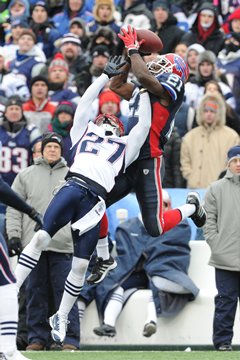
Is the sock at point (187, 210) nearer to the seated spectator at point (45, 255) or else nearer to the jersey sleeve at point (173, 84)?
the jersey sleeve at point (173, 84)

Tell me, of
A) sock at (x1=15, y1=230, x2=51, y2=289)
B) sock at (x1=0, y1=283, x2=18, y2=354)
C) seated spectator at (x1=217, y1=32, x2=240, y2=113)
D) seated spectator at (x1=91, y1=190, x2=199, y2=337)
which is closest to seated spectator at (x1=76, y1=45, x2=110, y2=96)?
seated spectator at (x1=217, y1=32, x2=240, y2=113)

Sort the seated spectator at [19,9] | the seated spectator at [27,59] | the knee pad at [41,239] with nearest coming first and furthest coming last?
1. the knee pad at [41,239]
2. the seated spectator at [27,59]
3. the seated spectator at [19,9]

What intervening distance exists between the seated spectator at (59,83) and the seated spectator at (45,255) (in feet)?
10.4

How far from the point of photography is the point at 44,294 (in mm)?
11922

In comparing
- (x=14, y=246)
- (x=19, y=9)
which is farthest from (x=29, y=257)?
(x=19, y=9)

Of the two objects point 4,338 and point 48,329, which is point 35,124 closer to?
point 48,329

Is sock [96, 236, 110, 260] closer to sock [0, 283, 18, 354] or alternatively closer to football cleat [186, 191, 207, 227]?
football cleat [186, 191, 207, 227]

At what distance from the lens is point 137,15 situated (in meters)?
18.0

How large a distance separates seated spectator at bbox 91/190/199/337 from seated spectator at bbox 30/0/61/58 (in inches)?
231

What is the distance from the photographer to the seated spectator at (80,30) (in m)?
17.5

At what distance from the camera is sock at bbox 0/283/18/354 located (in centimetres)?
843

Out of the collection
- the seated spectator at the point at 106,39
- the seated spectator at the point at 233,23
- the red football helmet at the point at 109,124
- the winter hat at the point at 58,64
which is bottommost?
the red football helmet at the point at 109,124

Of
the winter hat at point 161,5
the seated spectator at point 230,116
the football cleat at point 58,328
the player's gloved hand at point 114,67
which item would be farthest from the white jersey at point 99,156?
the winter hat at point 161,5

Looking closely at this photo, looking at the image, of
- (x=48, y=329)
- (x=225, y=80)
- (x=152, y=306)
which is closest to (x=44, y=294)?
(x=48, y=329)
